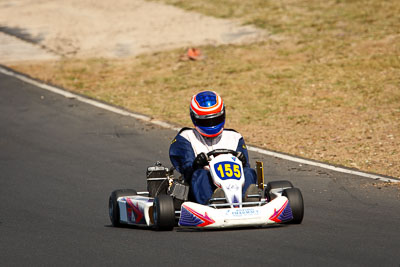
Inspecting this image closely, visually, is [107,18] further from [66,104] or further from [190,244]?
[190,244]

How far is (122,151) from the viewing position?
1255 cm

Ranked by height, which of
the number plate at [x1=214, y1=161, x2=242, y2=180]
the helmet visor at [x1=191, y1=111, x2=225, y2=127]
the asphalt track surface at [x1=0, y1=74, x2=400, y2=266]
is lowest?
the asphalt track surface at [x1=0, y1=74, x2=400, y2=266]

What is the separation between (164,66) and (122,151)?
7376 mm

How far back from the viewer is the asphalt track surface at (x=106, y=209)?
20.9 feet

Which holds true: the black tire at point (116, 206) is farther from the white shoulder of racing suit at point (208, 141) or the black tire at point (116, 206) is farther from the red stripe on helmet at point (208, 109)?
the red stripe on helmet at point (208, 109)

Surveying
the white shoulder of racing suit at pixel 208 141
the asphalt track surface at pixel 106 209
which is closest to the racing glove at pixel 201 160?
the white shoulder of racing suit at pixel 208 141

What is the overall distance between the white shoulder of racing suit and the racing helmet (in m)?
0.09

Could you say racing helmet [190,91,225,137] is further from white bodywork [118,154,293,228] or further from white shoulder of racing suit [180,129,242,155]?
white bodywork [118,154,293,228]

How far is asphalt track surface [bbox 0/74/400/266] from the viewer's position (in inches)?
251

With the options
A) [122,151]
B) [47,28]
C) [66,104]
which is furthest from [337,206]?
[47,28]

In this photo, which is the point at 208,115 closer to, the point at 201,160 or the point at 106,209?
the point at 201,160

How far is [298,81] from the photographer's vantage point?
1741 cm

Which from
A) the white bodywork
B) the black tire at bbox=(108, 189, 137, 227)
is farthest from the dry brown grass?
the black tire at bbox=(108, 189, 137, 227)

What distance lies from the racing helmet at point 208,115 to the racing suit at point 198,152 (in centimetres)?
11
